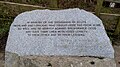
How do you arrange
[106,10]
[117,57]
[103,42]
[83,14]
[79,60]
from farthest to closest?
[106,10]
[117,57]
[83,14]
[103,42]
[79,60]

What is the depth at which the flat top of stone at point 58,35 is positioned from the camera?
2357 mm

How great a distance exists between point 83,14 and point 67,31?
1.16 ft

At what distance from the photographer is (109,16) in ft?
11.2

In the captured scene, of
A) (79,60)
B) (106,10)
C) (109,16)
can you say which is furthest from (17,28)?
(106,10)

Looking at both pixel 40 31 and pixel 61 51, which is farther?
pixel 40 31

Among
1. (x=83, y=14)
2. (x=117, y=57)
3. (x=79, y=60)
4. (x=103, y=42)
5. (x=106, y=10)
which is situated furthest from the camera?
(x=106, y=10)

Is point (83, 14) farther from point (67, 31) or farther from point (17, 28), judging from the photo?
point (17, 28)

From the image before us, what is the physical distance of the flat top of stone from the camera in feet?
7.73

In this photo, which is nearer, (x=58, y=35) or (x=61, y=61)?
(x=61, y=61)

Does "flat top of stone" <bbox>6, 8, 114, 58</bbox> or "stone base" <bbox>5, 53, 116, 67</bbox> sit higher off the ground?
"flat top of stone" <bbox>6, 8, 114, 58</bbox>

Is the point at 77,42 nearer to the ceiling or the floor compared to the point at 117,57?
nearer to the ceiling

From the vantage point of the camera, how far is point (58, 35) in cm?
249

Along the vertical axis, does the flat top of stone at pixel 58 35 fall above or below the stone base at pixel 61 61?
above

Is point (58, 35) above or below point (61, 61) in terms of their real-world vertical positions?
above
